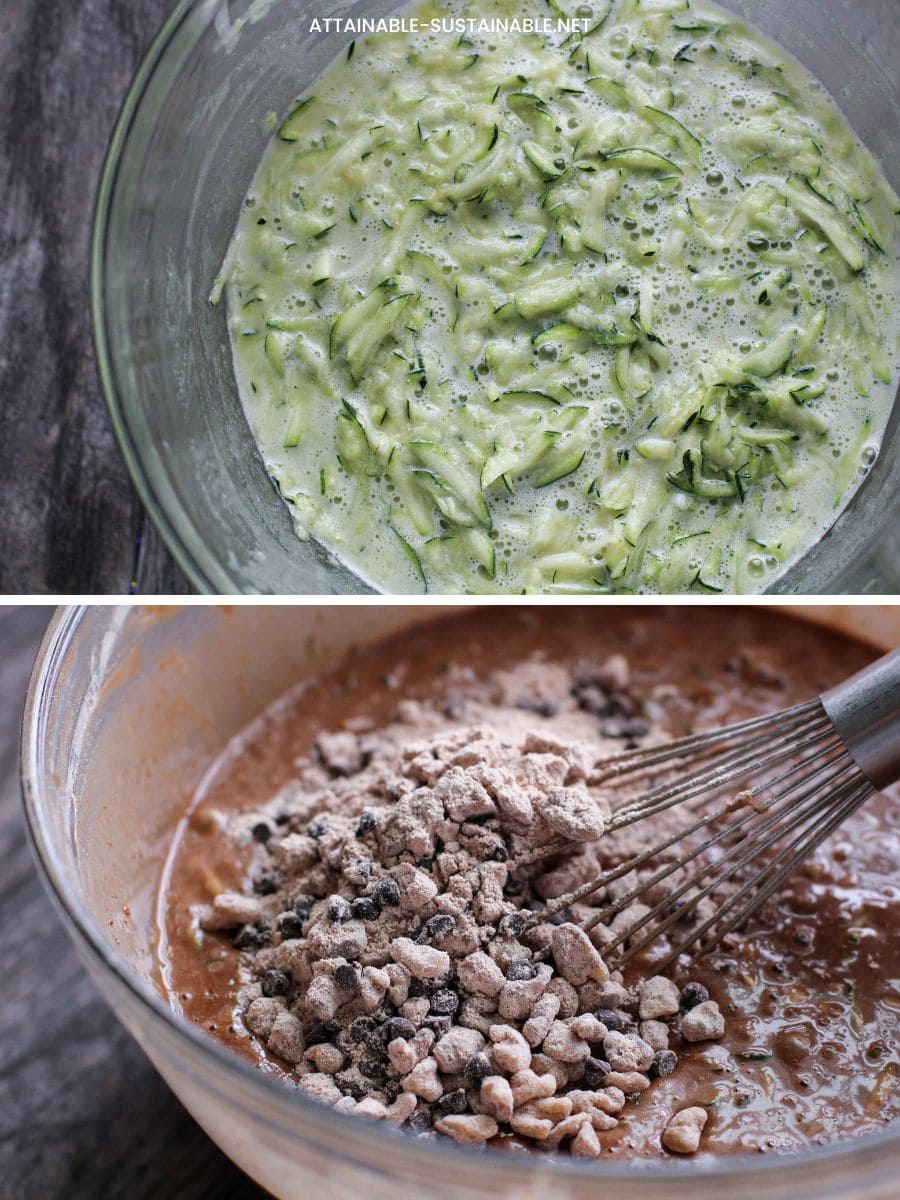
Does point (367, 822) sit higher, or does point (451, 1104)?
point (367, 822)

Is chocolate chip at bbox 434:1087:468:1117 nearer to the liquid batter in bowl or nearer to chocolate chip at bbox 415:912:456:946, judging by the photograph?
the liquid batter in bowl

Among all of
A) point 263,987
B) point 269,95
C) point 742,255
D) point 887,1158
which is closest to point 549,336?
point 742,255

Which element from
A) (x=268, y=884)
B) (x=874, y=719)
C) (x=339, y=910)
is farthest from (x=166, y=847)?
(x=874, y=719)

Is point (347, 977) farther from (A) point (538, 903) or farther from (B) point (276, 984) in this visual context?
(A) point (538, 903)

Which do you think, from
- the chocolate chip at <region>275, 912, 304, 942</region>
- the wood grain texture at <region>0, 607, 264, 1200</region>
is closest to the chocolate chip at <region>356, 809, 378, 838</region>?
the chocolate chip at <region>275, 912, 304, 942</region>

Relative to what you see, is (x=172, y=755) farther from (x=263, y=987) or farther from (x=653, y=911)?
(x=653, y=911)

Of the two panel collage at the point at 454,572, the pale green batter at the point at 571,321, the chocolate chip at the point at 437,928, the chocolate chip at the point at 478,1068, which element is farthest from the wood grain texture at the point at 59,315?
the chocolate chip at the point at 478,1068

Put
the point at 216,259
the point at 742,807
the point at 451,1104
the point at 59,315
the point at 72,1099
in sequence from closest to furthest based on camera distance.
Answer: the point at 451,1104, the point at 742,807, the point at 72,1099, the point at 216,259, the point at 59,315
